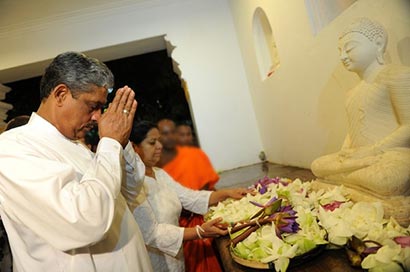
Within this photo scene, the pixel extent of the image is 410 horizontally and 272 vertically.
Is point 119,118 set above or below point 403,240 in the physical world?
above

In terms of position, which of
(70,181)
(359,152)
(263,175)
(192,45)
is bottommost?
(263,175)

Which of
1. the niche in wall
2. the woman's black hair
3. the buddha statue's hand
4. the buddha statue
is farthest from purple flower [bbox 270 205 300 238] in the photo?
the niche in wall

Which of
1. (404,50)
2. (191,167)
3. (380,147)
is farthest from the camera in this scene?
(191,167)

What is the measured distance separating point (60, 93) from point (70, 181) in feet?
1.23

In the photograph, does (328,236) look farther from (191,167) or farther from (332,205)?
(191,167)

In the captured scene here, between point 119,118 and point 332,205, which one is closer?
point 119,118

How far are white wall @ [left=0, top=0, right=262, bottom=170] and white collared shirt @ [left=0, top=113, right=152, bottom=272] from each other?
3715 millimetres

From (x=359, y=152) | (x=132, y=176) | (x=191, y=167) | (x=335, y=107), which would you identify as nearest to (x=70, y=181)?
(x=132, y=176)

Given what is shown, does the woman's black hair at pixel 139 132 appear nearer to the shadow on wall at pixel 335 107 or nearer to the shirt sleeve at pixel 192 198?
the shirt sleeve at pixel 192 198

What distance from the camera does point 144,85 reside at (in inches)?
255

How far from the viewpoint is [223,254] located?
4.41 ft

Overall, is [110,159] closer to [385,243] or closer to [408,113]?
[385,243]

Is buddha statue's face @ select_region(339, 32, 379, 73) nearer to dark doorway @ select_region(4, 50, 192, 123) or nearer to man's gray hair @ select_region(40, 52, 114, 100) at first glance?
man's gray hair @ select_region(40, 52, 114, 100)

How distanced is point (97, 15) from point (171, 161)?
424 centimetres
